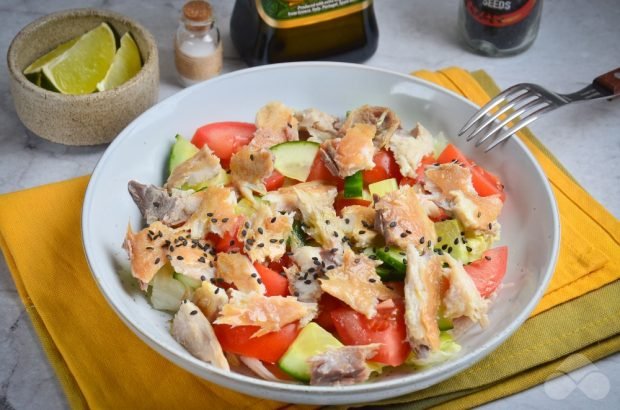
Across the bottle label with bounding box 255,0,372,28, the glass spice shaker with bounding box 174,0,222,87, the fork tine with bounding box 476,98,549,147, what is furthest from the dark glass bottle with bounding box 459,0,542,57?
the glass spice shaker with bounding box 174,0,222,87

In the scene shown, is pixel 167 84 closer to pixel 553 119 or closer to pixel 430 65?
pixel 430 65

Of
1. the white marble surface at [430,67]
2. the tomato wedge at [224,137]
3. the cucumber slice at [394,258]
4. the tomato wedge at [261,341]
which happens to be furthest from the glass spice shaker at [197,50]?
the tomato wedge at [261,341]

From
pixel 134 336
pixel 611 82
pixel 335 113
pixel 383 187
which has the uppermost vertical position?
pixel 611 82

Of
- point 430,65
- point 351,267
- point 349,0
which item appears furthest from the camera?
point 430,65

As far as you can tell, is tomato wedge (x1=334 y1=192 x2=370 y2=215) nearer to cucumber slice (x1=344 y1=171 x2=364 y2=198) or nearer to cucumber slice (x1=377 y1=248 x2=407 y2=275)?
cucumber slice (x1=344 y1=171 x2=364 y2=198)

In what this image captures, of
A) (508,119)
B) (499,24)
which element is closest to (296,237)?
(508,119)

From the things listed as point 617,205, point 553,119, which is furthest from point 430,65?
point 617,205

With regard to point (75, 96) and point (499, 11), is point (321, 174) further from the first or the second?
point (499, 11)
